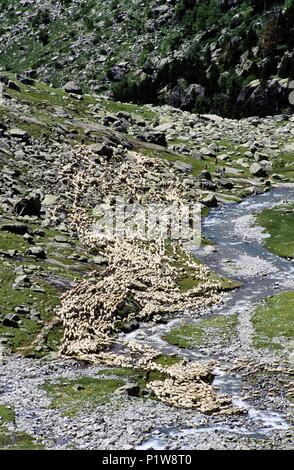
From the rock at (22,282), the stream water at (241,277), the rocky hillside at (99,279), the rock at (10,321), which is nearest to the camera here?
the stream water at (241,277)

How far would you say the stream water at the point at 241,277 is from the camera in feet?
128

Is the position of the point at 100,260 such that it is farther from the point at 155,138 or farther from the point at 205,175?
the point at 155,138

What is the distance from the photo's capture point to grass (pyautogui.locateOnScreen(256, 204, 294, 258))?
86312mm

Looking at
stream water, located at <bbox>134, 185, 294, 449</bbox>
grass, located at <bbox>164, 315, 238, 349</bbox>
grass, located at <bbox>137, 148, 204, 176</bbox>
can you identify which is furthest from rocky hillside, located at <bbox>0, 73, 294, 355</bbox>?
grass, located at <bbox>164, 315, 238, 349</bbox>

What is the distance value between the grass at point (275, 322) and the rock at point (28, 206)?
3070 centimetres

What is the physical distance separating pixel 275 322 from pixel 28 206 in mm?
34857

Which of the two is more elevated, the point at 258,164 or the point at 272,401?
the point at 258,164

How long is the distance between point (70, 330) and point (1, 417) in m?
15.9

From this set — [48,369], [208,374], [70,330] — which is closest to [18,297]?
[70,330]

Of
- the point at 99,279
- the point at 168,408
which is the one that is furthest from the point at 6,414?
the point at 99,279

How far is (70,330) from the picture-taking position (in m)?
54.4

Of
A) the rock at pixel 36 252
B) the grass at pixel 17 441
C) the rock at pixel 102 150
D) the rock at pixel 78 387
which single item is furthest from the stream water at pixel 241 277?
the rock at pixel 102 150

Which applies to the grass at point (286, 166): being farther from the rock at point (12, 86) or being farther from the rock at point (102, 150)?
the rock at point (12, 86)

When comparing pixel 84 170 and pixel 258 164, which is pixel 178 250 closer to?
pixel 84 170
